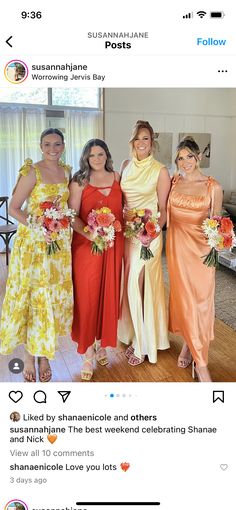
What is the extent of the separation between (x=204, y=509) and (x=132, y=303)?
33.1 inches

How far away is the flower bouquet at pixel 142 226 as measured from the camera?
113 cm

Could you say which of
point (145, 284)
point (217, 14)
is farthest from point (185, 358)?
point (217, 14)

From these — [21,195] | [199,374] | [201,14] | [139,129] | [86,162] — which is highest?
[201,14]

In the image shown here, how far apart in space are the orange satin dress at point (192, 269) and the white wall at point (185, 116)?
4.0 inches

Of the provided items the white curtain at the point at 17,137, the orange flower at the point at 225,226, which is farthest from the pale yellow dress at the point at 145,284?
the white curtain at the point at 17,137

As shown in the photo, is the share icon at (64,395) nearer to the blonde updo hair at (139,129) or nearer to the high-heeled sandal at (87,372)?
the high-heeled sandal at (87,372)

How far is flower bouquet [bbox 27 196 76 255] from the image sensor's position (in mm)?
924

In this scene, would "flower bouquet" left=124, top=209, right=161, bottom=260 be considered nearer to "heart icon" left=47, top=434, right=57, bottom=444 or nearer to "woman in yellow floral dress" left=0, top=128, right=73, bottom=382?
"woman in yellow floral dress" left=0, top=128, right=73, bottom=382

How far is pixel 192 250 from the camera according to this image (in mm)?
1130

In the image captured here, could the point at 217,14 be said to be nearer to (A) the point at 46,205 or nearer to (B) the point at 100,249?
(A) the point at 46,205

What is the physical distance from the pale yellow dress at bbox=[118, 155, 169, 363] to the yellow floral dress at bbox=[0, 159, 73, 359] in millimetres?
295

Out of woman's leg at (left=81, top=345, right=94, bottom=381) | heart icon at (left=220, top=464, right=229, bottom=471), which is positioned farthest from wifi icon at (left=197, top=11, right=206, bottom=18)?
woman's leg at (left=81, top=345, right=94, bottom=381)

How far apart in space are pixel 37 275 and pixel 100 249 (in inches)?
8.7

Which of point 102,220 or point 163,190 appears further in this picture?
point 163,190
